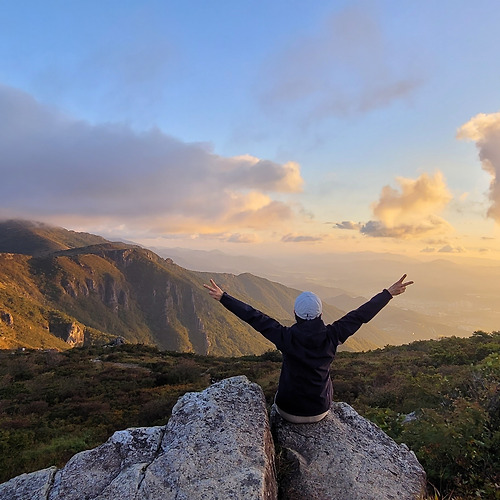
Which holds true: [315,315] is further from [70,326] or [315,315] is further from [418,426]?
[70,326]

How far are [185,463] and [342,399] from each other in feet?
38.3

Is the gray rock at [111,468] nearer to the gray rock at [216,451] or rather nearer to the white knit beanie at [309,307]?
the gray rock at [216,451]

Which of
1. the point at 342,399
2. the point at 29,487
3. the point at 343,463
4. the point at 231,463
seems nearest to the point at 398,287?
the point at 343,463

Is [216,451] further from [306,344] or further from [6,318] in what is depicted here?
[6,318]

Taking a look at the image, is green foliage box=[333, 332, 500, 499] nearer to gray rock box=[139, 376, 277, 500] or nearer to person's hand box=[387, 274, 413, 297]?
person's hand box=[387, 274, 413, 297]

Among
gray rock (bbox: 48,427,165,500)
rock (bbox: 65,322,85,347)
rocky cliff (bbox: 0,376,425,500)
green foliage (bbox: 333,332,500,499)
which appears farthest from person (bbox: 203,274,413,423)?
rock (bbox: 65,322,85,347)

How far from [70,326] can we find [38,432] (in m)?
162

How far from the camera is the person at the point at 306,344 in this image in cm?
512

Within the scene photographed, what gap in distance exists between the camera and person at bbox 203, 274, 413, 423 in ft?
16.8

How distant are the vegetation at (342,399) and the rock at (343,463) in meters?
0.51

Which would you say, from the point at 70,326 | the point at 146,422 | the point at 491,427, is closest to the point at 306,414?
the point at 491,427

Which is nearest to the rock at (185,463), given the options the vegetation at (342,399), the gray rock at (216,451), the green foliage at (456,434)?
the gray rock at (216,451)

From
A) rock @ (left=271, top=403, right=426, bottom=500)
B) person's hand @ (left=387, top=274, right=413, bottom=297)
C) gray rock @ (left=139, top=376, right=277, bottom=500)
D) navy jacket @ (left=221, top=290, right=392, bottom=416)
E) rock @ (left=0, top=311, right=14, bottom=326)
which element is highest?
person's hand @ (left=387, top=274, right=413, bottom=297)

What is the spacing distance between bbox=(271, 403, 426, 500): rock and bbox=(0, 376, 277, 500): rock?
47 cm
